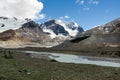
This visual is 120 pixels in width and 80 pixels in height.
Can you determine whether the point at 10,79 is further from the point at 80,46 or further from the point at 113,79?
the point at 80,46

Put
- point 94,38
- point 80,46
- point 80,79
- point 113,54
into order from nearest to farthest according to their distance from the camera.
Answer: point 80,79, point 113,54, point 80,46, point 94,38

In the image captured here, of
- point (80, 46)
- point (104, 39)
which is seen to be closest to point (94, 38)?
point (104, 39)

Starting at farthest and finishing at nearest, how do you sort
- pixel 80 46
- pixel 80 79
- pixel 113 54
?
1. pixel 80 46
2. pixel 113 54
3. pixel 80 79

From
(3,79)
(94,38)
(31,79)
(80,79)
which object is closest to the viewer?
(3,79)

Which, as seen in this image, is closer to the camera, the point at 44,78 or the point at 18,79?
the point at 18,79

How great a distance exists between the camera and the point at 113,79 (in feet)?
94.6

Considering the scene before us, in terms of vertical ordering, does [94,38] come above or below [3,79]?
above

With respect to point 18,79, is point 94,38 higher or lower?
higher

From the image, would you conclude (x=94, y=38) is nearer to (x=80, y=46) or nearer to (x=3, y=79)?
(x=80, y=46)

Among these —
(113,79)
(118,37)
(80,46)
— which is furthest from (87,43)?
(113,79)

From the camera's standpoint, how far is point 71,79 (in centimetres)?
2716

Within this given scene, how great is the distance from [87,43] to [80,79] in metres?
153

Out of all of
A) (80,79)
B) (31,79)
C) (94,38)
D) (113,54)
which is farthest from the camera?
(94,38)

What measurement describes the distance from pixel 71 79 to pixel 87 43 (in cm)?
15341
